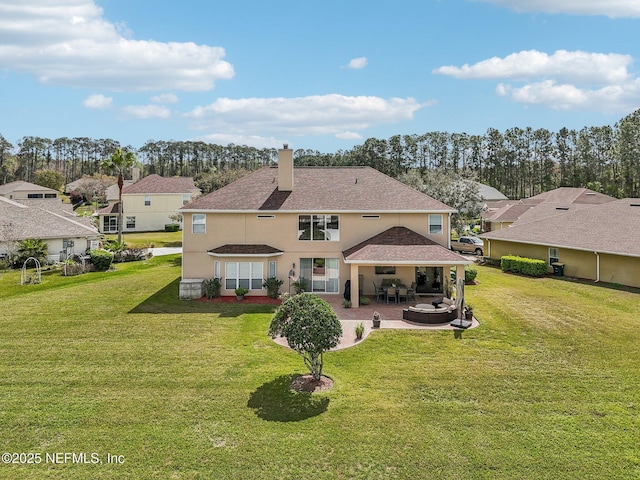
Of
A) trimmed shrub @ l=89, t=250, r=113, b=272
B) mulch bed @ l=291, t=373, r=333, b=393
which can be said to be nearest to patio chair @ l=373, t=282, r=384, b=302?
mulch bed @ l=291, t=373, r=333, b=393

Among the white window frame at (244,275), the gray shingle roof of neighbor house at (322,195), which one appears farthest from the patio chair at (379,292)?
the white window frame at (244,275)

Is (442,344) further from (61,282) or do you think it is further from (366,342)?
(61,282)

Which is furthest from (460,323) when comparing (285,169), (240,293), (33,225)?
(33,225)

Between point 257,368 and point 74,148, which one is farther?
point 74,148

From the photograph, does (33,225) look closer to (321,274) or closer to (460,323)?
(321,274)

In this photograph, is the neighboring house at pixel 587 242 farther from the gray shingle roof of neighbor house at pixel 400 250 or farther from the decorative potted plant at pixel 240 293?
the decorative potted plant at pixel 240 293

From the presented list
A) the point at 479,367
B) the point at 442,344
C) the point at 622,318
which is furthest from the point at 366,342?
the point at 622,318
